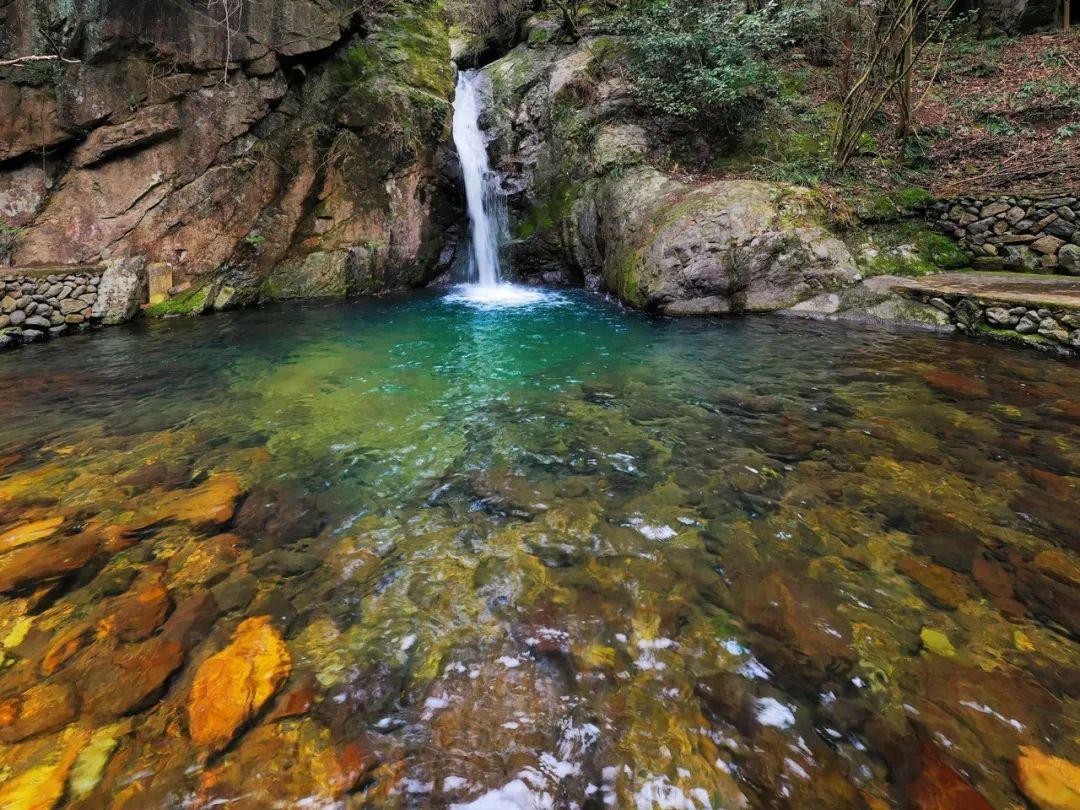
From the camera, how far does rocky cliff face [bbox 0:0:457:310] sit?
873cm

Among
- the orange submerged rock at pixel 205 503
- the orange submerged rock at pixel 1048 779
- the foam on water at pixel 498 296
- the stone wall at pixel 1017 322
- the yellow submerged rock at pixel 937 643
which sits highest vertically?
the foam on water at pixel 498 296

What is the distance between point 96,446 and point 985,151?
1350 centimetres

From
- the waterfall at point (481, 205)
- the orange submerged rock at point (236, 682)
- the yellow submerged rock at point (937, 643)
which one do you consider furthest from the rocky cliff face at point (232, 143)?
the yellow submerged rock at point (937, 643)

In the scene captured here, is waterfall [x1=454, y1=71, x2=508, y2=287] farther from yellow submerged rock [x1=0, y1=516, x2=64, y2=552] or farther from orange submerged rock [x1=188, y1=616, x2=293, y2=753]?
orange submerged rock [x1=188, y1=616, x2=293, y2=753]

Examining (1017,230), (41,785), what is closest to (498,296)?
(1017,230)

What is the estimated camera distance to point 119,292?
347 inches

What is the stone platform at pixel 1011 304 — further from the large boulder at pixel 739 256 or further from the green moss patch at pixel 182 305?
the green moss patch at pixel 182 305

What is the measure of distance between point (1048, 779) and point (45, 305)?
11.9m

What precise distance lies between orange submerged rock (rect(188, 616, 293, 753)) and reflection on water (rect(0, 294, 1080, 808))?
1cm

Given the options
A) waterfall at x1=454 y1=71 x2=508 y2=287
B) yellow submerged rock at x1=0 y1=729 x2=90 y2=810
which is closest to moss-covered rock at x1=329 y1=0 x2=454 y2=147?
waterfall at x1=454 y1=71 x2=508 y2=287

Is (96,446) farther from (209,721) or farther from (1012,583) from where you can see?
(1012,583)

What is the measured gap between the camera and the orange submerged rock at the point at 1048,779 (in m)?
1.64

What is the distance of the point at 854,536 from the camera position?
2.94m

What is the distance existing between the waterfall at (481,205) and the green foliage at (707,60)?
4.08 meters
